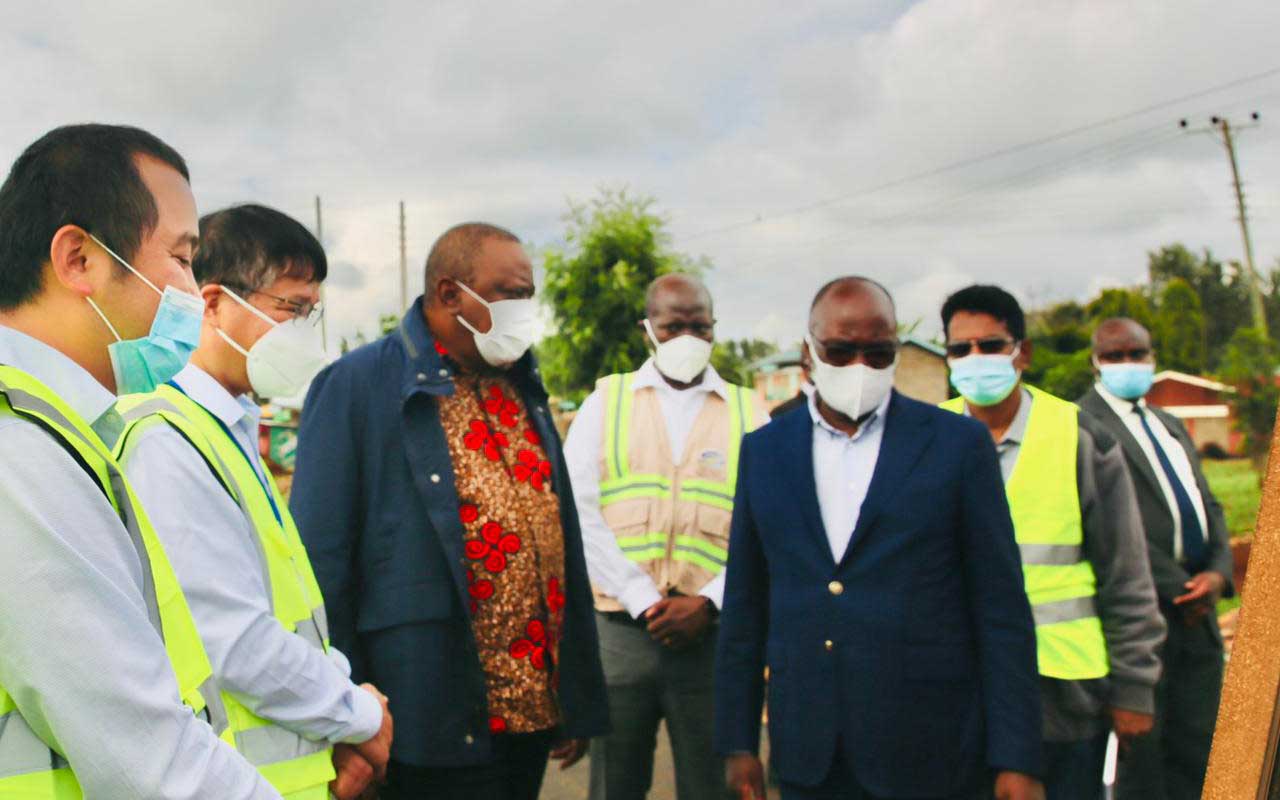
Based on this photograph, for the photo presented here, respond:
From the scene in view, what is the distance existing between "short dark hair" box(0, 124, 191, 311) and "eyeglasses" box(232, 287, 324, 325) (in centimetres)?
108

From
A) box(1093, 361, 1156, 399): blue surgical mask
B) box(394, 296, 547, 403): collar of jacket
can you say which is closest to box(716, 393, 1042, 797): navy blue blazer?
box(394, 296, 547, 403): collar of jacket

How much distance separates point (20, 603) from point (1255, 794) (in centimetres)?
154

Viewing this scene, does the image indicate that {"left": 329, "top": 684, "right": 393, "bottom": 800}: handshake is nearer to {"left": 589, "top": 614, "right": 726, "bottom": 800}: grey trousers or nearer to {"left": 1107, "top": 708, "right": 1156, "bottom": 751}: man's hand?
{"left": 589, "top": 614, "right": 726, "bottom": 800}: grey trousers

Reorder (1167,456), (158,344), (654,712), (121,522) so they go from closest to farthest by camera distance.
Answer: (121,522), (158,344), (654,712), (1167,456)

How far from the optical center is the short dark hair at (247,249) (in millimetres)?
2637

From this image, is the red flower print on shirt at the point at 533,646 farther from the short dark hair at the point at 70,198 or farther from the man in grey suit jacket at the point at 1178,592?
the man in grey suit jacket at the point at 1178,592

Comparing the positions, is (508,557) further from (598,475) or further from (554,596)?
(598,475)

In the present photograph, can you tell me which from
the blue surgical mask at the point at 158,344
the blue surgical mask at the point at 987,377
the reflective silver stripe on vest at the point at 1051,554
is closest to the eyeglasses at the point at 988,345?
the blue surgical mask at the point at 987,377

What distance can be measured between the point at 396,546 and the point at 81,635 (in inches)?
65.3

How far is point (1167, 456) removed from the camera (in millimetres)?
4582

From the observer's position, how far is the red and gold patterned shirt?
2955 millimetres

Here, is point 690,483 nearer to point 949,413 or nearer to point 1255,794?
point 949,413

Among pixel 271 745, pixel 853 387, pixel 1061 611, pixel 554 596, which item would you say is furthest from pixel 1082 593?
pixel 271 745

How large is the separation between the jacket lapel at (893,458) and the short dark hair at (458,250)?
1.41 metres
